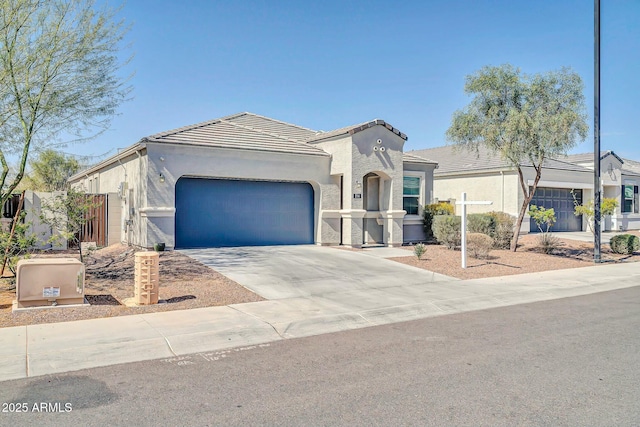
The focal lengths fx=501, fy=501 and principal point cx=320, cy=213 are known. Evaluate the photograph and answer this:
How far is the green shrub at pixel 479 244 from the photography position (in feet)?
55.3

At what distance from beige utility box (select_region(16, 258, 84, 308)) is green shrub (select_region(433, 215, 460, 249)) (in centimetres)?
1387

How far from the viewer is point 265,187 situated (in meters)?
18.7

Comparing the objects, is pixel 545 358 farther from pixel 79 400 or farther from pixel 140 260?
pixel 140 260

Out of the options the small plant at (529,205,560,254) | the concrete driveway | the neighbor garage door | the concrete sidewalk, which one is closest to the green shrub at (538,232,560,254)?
the small plant at (529,205,560,254)

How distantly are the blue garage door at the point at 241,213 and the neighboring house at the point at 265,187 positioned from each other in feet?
0.12

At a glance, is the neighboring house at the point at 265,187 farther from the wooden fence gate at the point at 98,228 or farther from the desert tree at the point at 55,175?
the desert tree at the point at 55,175

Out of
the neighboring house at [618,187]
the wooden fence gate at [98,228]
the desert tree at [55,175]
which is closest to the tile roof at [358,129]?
the wooden fence gate at [98,228]

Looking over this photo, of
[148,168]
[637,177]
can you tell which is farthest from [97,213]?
[637,177]

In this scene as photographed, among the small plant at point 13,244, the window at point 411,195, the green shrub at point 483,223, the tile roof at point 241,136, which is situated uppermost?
the tile roof at point 241,136

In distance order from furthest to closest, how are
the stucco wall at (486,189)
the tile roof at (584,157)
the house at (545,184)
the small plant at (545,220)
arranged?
the tile roof at (584,157) < the house at (545,184) < the stucco wall at (486,189) < the small plant at (545,220)

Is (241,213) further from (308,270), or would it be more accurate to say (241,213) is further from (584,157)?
(584,157)

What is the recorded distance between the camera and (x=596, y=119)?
1684 cm

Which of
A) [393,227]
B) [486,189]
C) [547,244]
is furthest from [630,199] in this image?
[393,227]

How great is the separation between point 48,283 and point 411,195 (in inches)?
615
